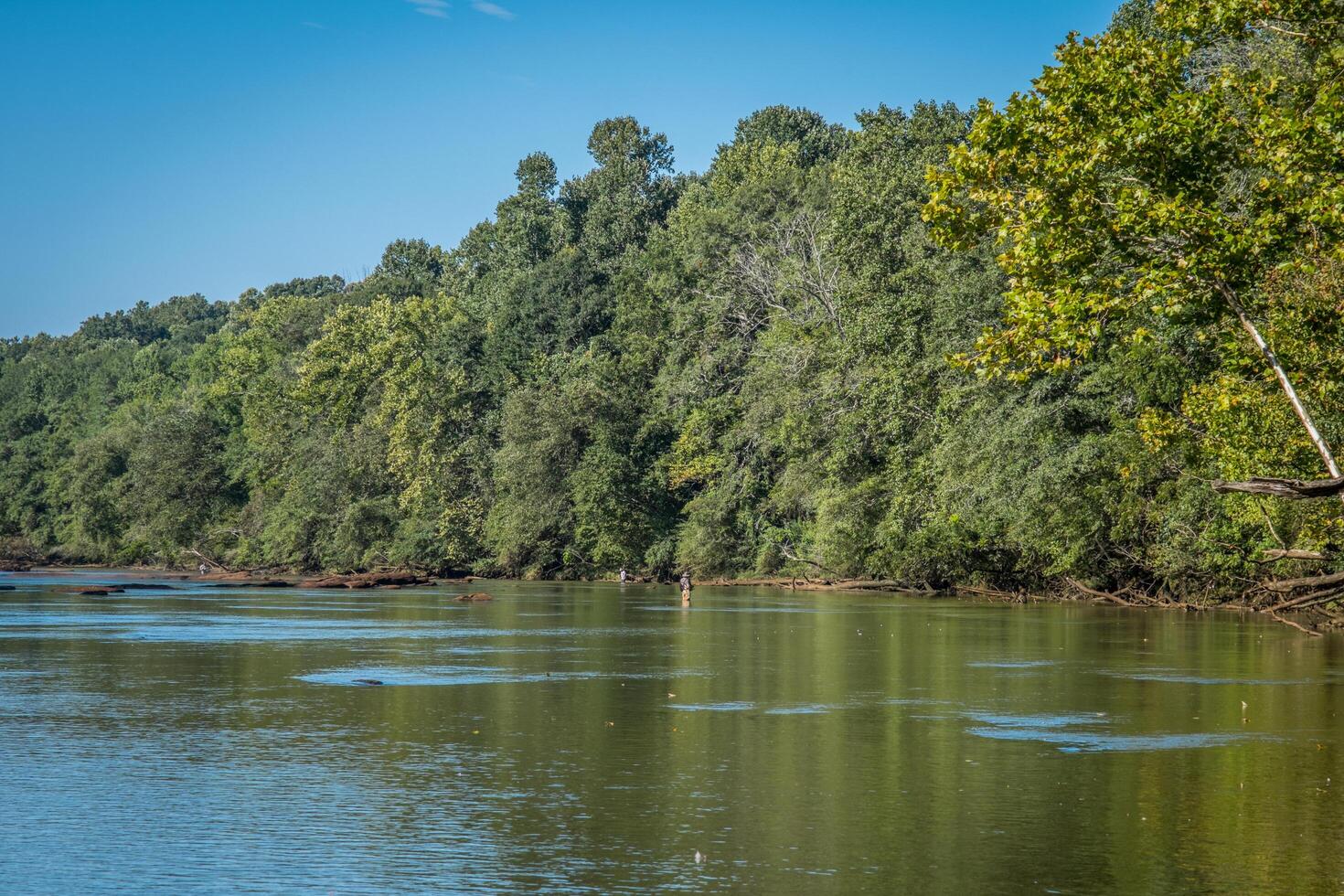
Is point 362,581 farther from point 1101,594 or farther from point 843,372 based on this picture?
point 1101,594

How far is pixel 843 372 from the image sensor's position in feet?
196

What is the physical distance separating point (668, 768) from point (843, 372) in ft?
151

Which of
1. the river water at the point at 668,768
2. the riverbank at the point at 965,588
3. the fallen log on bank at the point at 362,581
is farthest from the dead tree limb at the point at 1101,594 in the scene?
the fallen log on bank at the point at 362,581

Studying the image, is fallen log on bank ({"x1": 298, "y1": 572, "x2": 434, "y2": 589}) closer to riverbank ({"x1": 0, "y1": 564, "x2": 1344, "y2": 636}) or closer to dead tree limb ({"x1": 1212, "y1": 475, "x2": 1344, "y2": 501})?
riverbank ({"x1": 0, "y1": 564, "x2": 1344, "y2": 636})

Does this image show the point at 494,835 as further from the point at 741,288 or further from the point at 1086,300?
the point at 741,288

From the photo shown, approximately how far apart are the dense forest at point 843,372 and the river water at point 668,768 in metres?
3.35

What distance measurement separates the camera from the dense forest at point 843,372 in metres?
20.4

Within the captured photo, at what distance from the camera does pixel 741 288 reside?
240 ft

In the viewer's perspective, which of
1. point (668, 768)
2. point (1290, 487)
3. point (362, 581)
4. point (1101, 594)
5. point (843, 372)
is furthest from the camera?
point (362, 581)

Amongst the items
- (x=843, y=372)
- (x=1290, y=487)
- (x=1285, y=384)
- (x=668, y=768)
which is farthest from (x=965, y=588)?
(x=668, y=768)

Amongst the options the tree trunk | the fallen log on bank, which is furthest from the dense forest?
the fallen log on bank

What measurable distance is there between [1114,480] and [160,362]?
115 metres

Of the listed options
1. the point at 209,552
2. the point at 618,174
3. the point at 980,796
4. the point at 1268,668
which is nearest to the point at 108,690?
the point at 980,796

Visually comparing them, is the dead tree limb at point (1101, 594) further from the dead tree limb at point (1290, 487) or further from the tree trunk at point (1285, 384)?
the dead tree limb at point (1290, 487)
